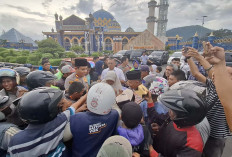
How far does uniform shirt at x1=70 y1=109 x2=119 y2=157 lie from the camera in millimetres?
1207

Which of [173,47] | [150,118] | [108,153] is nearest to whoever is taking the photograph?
[108,153]

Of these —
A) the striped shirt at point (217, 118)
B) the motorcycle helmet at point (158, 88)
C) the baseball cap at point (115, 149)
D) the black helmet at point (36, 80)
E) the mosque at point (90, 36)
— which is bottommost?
the striped shirt at point (217, 118)

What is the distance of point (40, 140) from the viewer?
39.7 inches

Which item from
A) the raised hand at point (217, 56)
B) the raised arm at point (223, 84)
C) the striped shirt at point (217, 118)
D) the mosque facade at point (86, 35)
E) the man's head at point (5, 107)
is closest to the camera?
the raised arm at point (223, 84)

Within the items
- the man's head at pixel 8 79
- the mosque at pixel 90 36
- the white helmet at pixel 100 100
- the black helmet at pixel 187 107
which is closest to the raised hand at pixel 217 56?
the black helmet at pixel 187 107

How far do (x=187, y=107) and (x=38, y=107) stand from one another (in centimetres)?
133

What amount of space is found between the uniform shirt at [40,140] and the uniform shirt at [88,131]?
0.13 metres

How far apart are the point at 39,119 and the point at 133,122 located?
904 mm

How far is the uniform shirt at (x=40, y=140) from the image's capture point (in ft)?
3.14

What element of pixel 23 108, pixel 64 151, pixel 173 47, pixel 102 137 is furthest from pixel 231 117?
pixel 173 47

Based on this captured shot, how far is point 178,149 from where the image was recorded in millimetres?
1141

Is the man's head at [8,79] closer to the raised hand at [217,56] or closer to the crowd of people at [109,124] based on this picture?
the crowd of people at [109,124]

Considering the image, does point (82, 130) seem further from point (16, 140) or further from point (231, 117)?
point (231, 117)

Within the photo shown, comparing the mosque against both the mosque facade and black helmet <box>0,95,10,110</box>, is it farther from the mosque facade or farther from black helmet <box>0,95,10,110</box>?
black helmet <box>0,95,10,110</box>
